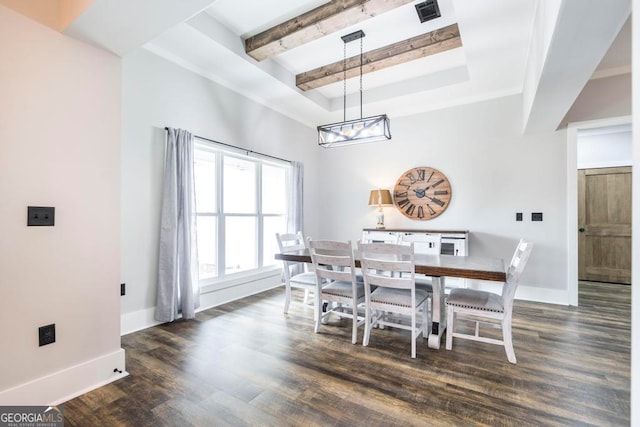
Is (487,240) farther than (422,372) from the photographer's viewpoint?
Yes

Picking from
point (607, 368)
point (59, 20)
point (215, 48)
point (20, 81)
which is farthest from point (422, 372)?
point (215, 48)

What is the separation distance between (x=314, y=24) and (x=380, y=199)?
270cm

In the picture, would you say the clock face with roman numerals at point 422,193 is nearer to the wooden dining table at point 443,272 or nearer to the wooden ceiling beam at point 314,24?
the wooden dining table at point 443,272

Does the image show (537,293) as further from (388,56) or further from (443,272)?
(388,56)

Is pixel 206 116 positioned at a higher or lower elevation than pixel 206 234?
higher

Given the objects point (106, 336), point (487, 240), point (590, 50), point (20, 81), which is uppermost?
point (590, 50)

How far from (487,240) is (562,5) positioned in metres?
3.28

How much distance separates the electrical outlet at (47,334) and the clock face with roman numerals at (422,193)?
14.1ft

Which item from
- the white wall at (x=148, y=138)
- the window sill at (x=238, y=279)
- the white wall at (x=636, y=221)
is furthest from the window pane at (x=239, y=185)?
the white wall at (x=636, y=221)

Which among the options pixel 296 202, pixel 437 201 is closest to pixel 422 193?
pixel 437 201

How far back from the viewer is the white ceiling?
1.78m

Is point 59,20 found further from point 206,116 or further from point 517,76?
point 517,76

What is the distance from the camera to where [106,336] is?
2076 mm

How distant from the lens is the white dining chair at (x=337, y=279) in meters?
2.64
